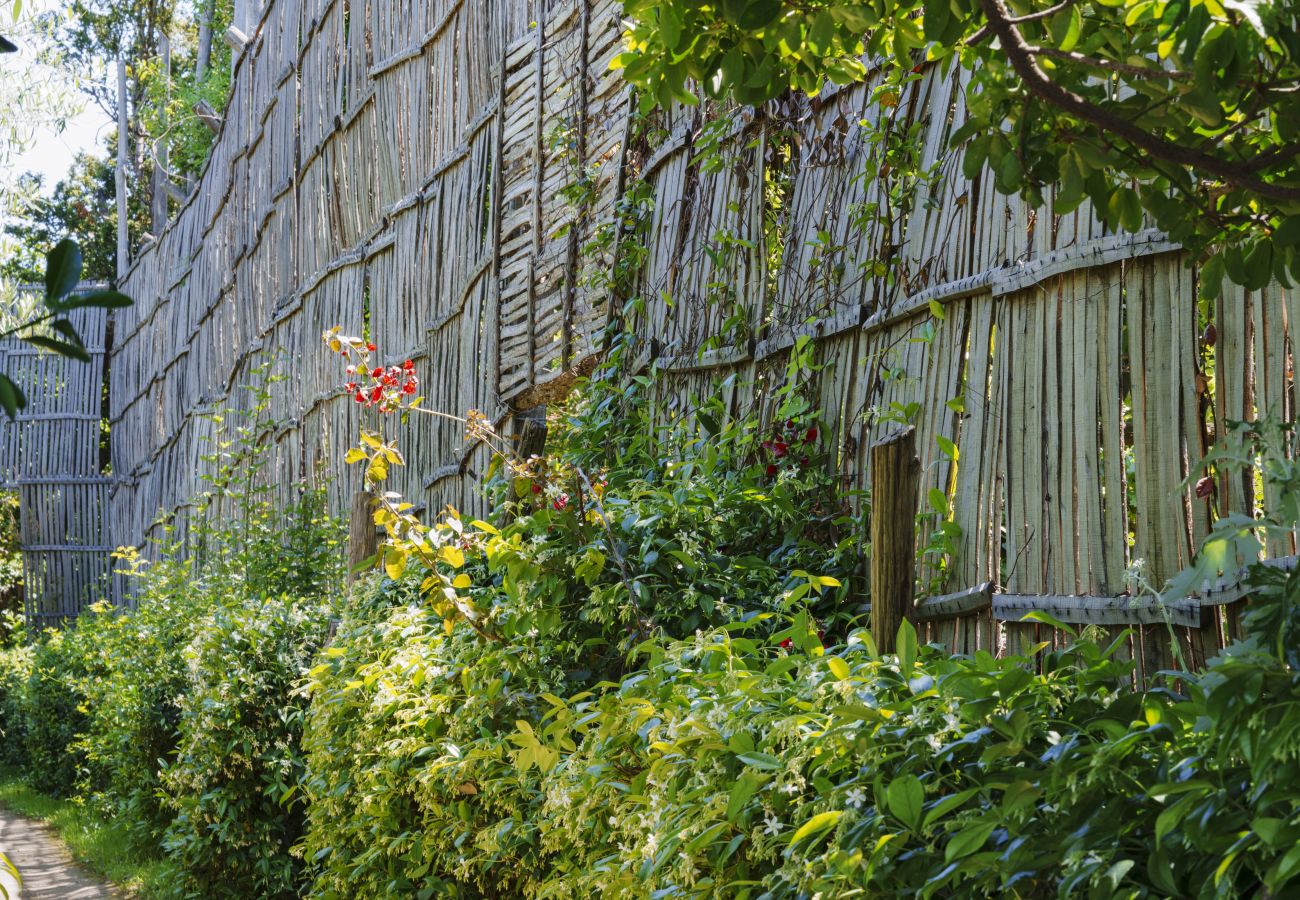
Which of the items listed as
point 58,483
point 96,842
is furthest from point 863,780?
point 58,483

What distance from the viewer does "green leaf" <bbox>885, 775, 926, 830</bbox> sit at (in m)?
1.44

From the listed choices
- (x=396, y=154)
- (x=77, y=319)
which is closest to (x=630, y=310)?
Answer: (x=396, y=154)

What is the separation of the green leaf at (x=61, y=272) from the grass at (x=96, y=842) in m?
5.18

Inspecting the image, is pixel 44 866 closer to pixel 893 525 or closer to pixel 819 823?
pixel 893 525

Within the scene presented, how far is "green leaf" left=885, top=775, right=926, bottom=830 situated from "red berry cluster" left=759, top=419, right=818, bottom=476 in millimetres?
1976

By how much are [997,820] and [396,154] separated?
6.42 m

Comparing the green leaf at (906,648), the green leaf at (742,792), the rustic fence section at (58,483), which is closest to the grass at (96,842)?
the green leaf at (742,792)

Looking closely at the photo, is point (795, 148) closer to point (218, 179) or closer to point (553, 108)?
point (553, 108)

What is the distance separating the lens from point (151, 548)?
43.1ft

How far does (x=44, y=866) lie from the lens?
6.84 meters

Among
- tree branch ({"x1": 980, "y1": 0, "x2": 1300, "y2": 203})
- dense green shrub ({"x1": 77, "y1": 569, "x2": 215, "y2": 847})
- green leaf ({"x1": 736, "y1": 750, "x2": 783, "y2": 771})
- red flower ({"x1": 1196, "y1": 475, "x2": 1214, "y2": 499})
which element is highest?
tree branch ({"x1": 980, "y1": 0, "x2": 1300, "y2": 203})

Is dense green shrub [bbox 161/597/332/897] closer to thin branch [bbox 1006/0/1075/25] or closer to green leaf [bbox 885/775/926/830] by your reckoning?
green leaf [bbox 885/775/926/830]

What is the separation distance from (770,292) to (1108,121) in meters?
2.47

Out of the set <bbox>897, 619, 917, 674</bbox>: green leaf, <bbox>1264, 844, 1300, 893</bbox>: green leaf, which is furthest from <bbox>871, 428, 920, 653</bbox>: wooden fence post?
<bbox>1264, 844, 1300, 893</bbox>: green leaf
